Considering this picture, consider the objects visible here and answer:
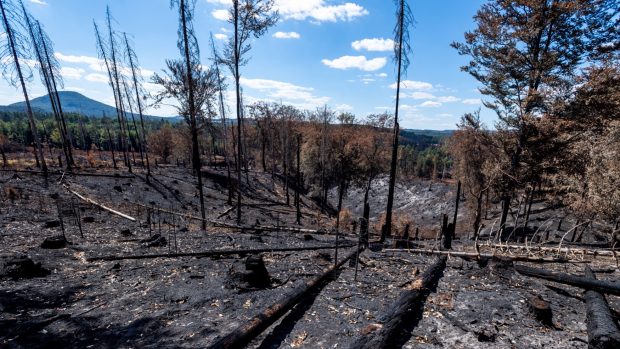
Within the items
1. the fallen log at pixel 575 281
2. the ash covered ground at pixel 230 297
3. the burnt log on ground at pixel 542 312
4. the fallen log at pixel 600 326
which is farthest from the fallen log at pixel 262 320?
the fallen log at pixel 575 281

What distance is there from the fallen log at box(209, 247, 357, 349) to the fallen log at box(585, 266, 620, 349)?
4882mm

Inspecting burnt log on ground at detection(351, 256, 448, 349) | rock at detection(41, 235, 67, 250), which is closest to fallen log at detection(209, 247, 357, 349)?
burnt log on ground at detection(351, 256, 448, 349)

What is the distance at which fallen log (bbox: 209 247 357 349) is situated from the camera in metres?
4.40

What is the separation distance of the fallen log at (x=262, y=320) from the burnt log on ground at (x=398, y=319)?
1.61 m

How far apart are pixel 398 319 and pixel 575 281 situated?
478cm

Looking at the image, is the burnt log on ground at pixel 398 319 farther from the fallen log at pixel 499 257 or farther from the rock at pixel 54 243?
the rock at pixel 54 243

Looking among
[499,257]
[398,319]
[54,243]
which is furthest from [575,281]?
[54,243]

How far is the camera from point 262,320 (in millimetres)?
5082

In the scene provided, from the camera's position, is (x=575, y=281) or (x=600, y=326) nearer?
(x=600, y=326)

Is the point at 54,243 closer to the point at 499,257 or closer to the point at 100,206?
the point at 100,206

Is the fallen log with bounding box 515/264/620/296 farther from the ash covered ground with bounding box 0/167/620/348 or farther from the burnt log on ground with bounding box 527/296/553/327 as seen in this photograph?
the burnt log on ground with bounding box 527/296/553/327

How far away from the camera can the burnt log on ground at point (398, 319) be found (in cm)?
461

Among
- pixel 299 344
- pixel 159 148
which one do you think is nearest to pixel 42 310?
pixel 299 344

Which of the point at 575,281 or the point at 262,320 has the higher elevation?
the point at 262,320
